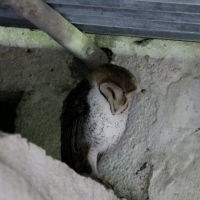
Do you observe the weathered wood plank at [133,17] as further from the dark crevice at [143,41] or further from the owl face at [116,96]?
the owl face at [116,96]

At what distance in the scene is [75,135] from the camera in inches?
90.5

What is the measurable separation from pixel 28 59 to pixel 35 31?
0.12 metres

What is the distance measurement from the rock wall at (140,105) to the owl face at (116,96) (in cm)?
18

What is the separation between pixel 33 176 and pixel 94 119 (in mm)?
518

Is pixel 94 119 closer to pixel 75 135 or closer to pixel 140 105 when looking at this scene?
pixel 75 135

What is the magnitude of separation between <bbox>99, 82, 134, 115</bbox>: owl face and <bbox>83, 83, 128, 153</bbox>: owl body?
0.09 feet

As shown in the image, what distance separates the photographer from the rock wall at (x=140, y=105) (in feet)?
7.72

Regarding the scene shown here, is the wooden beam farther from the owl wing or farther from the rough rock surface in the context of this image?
the rough rock surface

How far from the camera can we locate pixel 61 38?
90.9 inches

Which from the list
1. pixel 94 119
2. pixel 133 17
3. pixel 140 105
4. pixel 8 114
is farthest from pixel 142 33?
pixel 8 114

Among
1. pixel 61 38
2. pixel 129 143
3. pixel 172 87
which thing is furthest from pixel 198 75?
pixel 61 38

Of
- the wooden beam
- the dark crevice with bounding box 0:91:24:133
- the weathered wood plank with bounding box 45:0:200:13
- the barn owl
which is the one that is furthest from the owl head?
the dark crevice with bounding box 0:91:24:133

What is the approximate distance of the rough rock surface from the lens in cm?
173

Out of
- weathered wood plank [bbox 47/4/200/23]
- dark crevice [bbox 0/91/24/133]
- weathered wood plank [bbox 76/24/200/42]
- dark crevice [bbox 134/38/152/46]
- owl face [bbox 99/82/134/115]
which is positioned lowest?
dark crevice [bbox 0/91/24/133]
